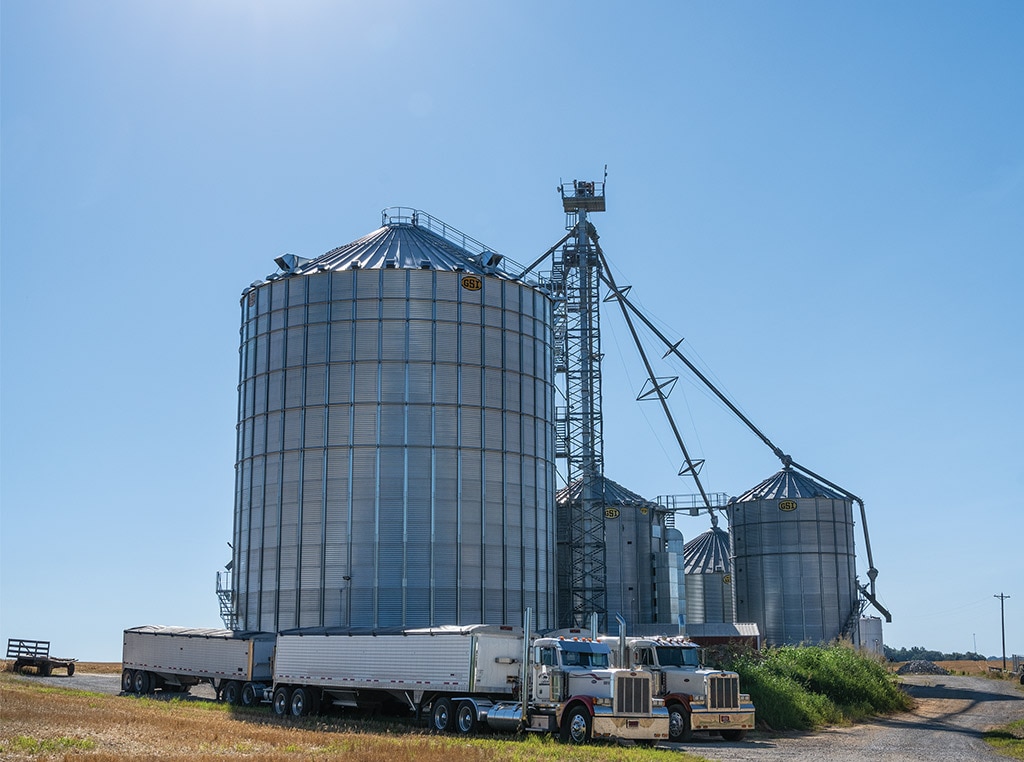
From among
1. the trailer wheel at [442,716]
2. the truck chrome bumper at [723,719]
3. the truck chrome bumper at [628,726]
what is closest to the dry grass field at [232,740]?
the trailer wheel at [442,716]

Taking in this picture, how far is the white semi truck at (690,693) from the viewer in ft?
108

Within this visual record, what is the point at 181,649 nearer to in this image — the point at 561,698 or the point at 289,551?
the point at 289,551

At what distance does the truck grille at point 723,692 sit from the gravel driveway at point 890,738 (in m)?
1.09

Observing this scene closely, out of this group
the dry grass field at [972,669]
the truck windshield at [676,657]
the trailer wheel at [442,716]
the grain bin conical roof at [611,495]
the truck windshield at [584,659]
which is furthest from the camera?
the dry grass field at [972,669]

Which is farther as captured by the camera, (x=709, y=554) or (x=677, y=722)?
(x=709, y=554)

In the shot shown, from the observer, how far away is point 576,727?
1161 inches

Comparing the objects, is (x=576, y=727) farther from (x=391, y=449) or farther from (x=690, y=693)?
(x=391, y=449)

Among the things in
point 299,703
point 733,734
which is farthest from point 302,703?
point 733,734

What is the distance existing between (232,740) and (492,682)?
27.0 ft

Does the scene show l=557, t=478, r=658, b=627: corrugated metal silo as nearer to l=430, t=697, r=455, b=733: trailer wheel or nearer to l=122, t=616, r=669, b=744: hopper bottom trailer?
l=122, t=616, r=669, b=744: hopper bottom trailer

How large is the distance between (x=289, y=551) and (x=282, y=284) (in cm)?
1242

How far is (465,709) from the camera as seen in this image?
3117 cm

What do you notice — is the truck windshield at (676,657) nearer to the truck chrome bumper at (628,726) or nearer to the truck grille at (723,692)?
the truck grille at (723,692)

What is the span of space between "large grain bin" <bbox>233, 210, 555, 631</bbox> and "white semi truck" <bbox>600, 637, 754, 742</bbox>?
534 inches
